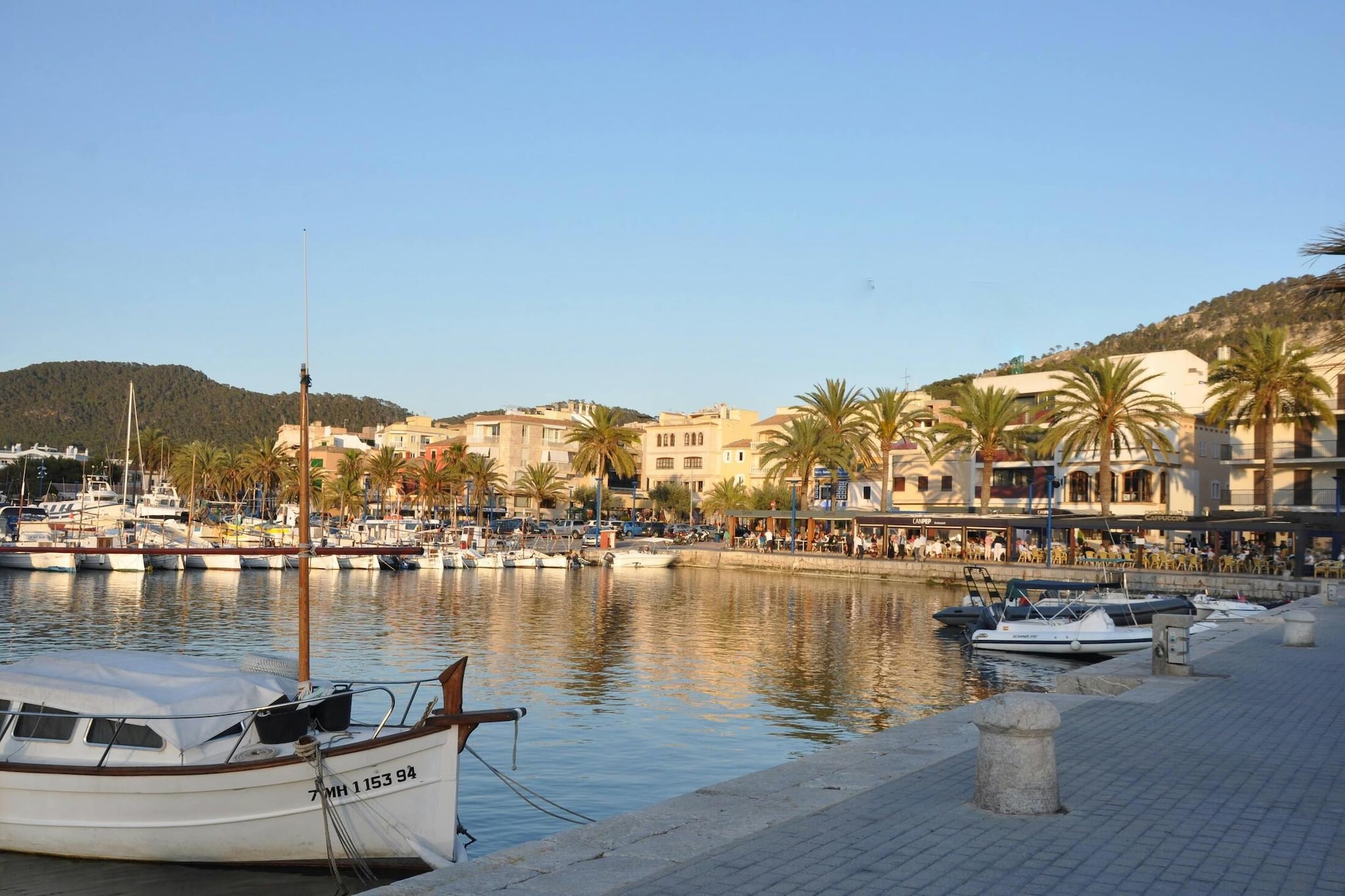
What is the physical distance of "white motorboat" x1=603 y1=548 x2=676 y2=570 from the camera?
75.6 m

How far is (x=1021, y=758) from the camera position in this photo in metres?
9.23

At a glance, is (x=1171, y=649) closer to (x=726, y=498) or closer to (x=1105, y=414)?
(x=1105, y=414)

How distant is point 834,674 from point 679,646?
22.3 ft

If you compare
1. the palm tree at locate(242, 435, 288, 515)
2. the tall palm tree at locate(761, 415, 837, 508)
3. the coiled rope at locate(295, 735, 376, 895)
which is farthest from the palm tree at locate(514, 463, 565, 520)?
the coiled rope at locate(295, 735, 376, 895)

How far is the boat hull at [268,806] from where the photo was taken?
38.1ft

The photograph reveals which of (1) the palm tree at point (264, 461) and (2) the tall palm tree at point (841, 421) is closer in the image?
(2) the tall palm tree at point (841, 421)

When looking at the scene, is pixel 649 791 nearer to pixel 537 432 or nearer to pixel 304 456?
pixel 304 456

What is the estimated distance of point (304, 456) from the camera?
16.5 metres

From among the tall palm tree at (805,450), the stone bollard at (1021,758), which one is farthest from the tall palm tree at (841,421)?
the stone bollard at (1021,758)

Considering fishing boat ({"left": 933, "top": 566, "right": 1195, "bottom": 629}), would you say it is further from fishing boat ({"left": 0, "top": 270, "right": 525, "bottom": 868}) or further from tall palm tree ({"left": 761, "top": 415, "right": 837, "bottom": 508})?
tall palm tree ({"left": 761, "top": 415, "right": 837, "bottom": 508})

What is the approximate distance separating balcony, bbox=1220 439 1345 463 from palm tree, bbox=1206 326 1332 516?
2380 mm

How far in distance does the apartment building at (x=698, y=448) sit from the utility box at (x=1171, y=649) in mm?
92577

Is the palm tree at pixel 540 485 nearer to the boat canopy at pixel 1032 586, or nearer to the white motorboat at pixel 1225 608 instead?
the boat canopy at pixel 1032 586

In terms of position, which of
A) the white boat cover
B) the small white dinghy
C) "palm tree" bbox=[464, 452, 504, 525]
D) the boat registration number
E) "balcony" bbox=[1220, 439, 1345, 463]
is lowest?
the small white dinghy
